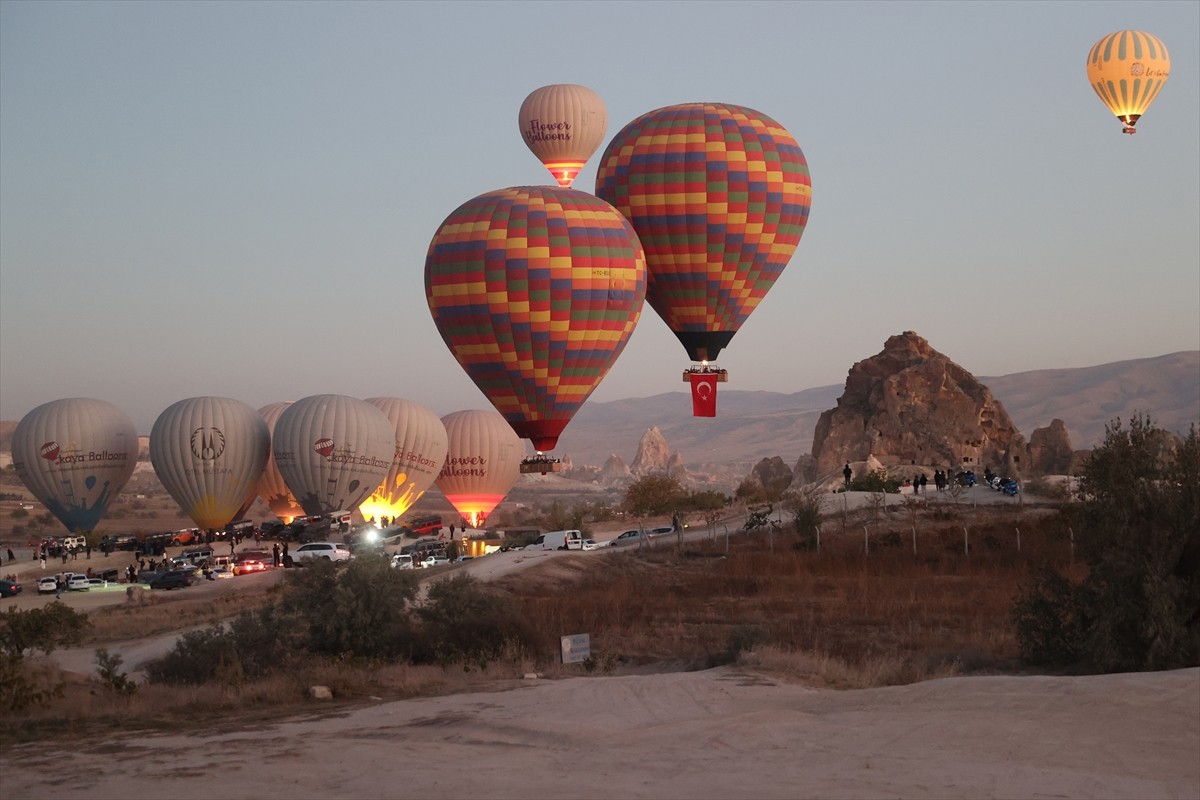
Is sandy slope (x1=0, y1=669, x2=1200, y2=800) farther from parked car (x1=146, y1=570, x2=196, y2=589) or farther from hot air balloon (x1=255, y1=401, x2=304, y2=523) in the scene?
hot air balloon (x1=255, y1=401, x2=304, y2=523)

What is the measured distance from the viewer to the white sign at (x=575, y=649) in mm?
21688

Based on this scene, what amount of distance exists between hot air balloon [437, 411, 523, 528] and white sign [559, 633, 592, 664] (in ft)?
164

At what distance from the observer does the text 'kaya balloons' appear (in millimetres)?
41562

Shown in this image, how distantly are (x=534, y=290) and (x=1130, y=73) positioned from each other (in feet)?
98.8

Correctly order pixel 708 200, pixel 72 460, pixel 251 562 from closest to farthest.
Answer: pixel 708 200 → pixel 251 562 → pixel 72 460

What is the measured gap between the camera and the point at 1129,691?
16203 millimetres

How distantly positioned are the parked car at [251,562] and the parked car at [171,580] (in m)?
2.35

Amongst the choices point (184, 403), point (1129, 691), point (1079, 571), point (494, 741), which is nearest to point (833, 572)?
point (1079, 571)

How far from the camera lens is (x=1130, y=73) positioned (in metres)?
55.4

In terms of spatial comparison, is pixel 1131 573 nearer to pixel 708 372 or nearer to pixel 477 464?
pixel 708 372

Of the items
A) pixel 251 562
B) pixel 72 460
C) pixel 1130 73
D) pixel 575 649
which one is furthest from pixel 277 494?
pixel 575 649

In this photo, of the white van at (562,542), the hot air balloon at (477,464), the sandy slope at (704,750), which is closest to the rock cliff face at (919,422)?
the hot air balloon at (477,464)

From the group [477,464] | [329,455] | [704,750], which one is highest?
[329,455]

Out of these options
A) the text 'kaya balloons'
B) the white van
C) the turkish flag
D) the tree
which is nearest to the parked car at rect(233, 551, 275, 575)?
the white van
